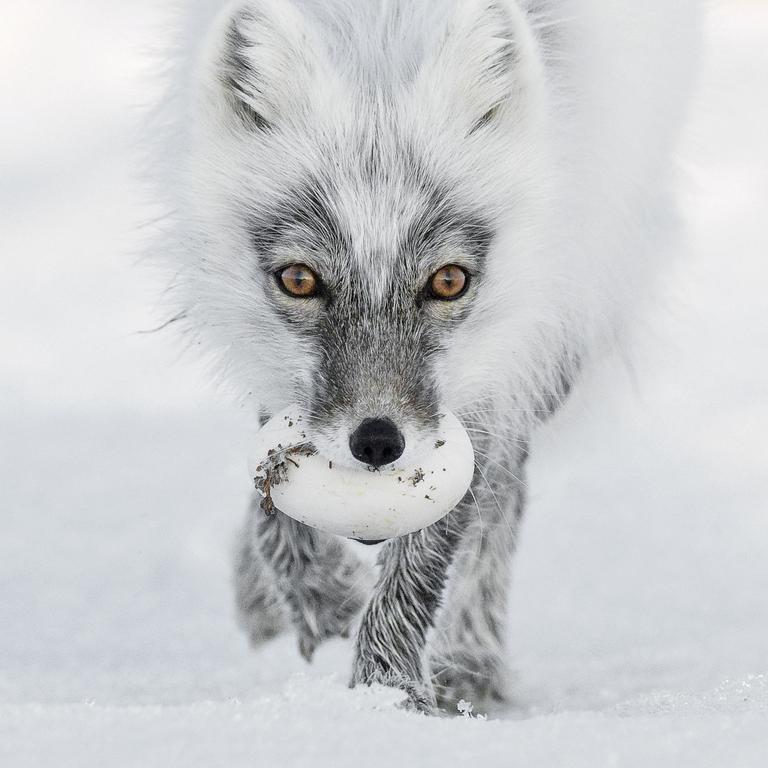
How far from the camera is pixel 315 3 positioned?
3.69m

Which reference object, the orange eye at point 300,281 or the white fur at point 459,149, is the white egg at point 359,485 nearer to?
the white fur at point 459,149

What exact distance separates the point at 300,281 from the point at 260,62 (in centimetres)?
62

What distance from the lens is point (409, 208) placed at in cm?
344

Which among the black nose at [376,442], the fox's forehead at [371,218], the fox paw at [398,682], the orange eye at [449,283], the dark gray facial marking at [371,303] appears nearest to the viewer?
the black nose at [376,442]

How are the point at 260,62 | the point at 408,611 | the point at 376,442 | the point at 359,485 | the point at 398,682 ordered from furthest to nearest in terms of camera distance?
1. the point at 408,611
2. the point at 398,682
3. the point at 260,62
4. the point at 359,485
5. the point at 376,442

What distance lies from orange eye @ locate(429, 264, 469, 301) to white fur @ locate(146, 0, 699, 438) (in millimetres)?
134

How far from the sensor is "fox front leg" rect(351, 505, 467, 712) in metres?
4.14

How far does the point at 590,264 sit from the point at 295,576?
173 centimetres

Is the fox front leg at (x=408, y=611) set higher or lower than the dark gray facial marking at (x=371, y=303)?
lower

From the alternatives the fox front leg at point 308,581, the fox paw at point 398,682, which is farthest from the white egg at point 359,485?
the fox front leg at point 308,581

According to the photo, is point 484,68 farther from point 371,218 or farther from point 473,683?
point 473,683

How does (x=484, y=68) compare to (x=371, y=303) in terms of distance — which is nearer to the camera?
(x=371, y=303)

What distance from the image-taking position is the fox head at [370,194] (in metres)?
3.37

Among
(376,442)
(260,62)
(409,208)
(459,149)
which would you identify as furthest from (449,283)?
(260,62)
